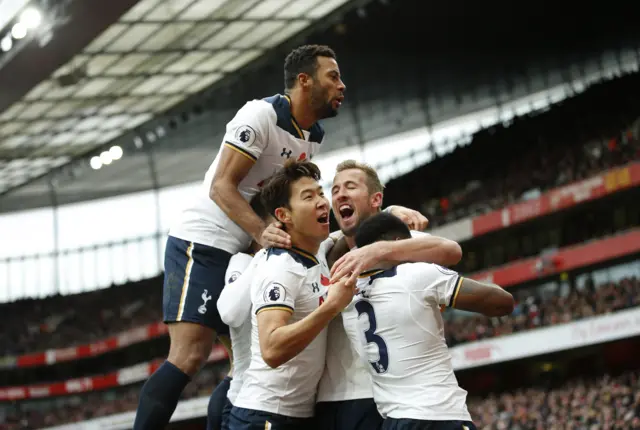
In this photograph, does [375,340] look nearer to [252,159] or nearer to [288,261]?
[288,261]

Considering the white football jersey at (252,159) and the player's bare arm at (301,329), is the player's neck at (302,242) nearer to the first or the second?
the player's bare arm at (301,329)

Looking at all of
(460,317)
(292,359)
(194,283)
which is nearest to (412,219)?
(292,359)

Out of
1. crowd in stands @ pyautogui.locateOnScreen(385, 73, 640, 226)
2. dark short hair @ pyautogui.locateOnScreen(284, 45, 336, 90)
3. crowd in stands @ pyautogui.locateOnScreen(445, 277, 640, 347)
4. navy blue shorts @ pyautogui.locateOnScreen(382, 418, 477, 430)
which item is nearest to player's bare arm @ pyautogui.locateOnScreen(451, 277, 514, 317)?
navy blue shorts @ pyautogui.locateOnScreen(382, 418, 477, 430)

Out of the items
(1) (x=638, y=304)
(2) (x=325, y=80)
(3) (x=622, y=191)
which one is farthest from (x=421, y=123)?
(2) (x=325, y=80)

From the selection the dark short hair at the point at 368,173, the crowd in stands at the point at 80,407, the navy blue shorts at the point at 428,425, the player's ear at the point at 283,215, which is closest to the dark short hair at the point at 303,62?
the dark short hair at the point at 368,173

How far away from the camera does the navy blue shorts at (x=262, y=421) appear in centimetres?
396

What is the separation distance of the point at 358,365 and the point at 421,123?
29331 mm

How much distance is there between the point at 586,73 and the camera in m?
28.4

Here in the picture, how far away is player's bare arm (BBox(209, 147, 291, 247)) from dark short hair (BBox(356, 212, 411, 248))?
59 cm

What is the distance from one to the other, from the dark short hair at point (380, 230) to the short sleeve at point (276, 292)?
38cm

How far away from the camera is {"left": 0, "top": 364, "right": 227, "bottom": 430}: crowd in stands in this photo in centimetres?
3472

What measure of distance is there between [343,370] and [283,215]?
2.63ft

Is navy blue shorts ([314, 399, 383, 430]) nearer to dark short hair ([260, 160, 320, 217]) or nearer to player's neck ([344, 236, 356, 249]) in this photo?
player's neck ([344, 236, 356, 249])

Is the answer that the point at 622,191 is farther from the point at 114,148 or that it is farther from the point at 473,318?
the point at 114,148
